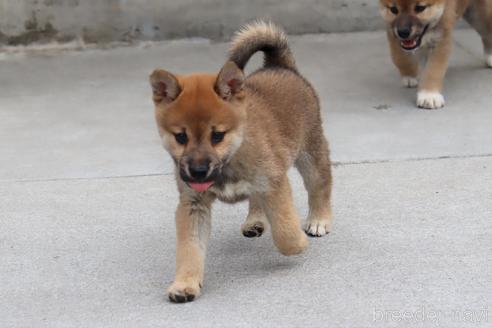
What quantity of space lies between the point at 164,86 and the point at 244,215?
3.99 ft

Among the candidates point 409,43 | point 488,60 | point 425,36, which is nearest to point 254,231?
point 409,43

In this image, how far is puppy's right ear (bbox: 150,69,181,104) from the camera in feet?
12.5

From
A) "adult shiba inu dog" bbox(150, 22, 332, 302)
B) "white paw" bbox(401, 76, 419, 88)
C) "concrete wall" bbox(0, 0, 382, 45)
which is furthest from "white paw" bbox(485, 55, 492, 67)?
"adult shiba inu dog" bbox(150, 22, 332, 302)

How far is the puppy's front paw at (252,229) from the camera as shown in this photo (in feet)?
15.0

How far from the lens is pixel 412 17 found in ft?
21.3

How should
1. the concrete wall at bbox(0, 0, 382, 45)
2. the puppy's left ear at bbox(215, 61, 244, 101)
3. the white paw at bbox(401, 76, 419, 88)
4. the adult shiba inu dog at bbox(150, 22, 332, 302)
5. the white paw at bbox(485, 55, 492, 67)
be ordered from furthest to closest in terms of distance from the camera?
the concrete wall at bbox(0, 0, 382, 45), the white paw at bbox(485, 55, 492, 67), the white paw at bbox(401, 76, 419, 88), the puppy's left ear at bbox(215, 61, 244, 101), the adult shiba inu dog at bbox(150, 22, 332, 302)

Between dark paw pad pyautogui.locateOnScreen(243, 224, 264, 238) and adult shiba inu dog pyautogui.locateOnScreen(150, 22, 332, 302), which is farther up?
adult shiba inu dog pyautogui.locateOnScreen(150, 22, 332, 302)

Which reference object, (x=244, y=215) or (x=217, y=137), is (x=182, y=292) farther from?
(x=244, y=215)

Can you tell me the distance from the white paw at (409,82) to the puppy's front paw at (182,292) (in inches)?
143

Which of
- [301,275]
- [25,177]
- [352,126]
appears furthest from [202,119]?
[352,126]

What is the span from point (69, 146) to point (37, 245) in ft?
5.07

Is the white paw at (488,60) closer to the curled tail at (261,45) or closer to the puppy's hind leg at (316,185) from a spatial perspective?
the curled tail at (261,45)

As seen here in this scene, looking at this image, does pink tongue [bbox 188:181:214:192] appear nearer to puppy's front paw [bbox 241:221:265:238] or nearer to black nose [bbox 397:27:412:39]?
puppy's front paw [bbox 241:221:265:238]

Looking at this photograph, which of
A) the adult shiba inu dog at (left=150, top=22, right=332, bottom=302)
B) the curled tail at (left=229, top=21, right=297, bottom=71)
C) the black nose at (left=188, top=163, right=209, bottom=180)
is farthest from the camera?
the curled tail at (left=229, top=21, right=297, bottom=71)
